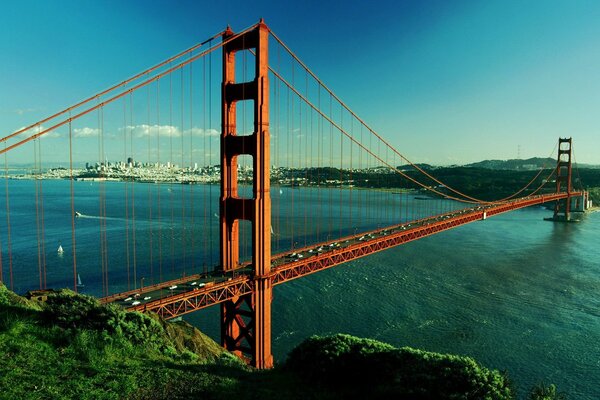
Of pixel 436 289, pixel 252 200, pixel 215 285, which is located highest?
pixel 252 200

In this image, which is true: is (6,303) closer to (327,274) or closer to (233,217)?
(233,217)

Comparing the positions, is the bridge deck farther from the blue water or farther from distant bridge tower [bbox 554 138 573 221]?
distant bridge tower [bbox 554 138 573 221]

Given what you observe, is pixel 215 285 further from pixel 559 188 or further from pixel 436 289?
pixel 559 188

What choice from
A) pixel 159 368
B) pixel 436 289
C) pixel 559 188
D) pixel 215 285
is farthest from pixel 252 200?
pixel 559 188

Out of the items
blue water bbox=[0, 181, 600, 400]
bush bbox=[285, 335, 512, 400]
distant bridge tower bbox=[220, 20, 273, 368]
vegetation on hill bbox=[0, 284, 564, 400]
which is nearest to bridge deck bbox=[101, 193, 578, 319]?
distant bridge tower bbox=[220, 20, 273, 368]

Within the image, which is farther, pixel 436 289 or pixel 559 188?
pixel 559 188

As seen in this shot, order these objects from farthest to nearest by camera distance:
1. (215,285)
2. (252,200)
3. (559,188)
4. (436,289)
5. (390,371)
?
(559,188), (436,289), (252,200), (215,285), (390,371)
